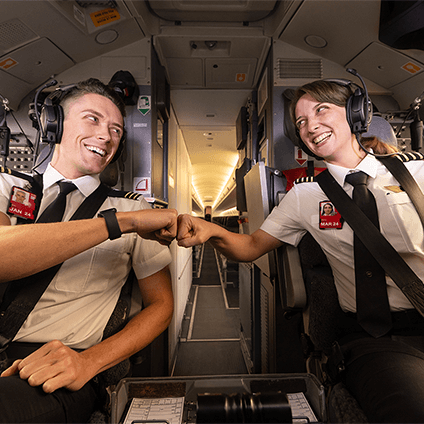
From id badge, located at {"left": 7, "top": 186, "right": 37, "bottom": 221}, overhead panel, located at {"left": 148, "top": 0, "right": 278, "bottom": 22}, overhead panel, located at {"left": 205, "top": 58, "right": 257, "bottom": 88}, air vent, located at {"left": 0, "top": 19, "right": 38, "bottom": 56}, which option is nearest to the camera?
id badge, located at {"left": 7, "top": 186, "right": 37, "bottom": 221}

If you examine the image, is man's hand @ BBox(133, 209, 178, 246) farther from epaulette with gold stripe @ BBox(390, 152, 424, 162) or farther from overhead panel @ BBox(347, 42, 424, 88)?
overhead panel @ BBox(347, 42, 424, 88)

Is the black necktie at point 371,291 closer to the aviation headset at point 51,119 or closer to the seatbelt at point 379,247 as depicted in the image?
the seatbelt at point 379,247

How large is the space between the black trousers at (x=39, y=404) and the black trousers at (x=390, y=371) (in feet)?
3.37

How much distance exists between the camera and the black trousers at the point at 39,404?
776mm

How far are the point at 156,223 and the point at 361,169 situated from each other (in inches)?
43.7

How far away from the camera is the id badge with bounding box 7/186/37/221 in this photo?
3.77 feet

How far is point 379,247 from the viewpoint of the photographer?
4.01 ft

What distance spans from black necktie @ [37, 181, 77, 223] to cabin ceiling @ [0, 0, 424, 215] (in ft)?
4.76

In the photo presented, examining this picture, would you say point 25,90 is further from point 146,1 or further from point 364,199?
point 364,199

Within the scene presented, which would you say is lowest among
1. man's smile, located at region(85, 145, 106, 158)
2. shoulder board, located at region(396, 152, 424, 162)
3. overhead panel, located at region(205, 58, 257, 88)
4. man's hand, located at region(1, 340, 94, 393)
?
man's hand, located at region(1, 340, 94, 393)

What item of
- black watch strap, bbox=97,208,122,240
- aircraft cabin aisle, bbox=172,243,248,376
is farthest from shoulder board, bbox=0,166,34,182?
aircraft cabin aisle, bbox=172,243,248,376

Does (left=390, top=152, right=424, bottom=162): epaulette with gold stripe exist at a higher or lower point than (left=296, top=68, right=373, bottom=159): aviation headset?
lower

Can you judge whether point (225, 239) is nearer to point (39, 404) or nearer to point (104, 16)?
point (39, 404)

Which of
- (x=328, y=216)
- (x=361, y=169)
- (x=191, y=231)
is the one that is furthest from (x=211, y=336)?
(x=361, y=169)
